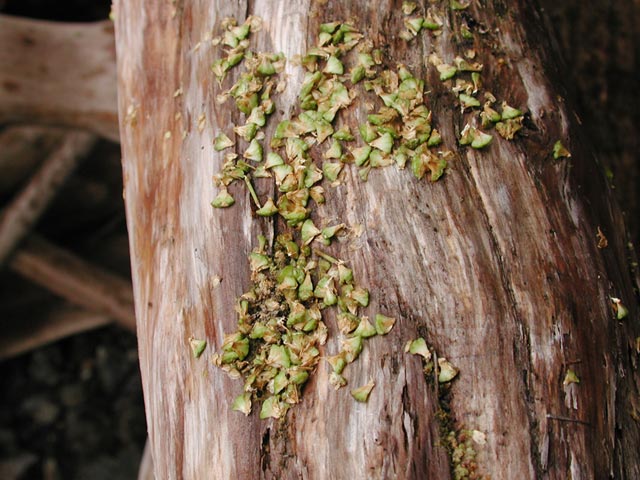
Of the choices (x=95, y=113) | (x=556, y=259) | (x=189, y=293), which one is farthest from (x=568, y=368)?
(x=95, y=113)

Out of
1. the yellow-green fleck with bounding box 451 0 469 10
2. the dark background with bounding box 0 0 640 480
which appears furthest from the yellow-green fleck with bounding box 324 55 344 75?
the dark background with bounding box 0 0 640 480

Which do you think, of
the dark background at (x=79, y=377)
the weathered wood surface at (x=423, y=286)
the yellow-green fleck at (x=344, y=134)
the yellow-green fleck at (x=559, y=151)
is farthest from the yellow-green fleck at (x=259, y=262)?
the dark background at (x=79, y=377)

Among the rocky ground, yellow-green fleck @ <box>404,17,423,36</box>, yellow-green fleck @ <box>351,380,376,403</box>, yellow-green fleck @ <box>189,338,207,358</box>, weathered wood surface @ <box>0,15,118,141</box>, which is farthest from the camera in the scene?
the rocky ground

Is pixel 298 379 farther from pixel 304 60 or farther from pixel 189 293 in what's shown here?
pixel 304 60

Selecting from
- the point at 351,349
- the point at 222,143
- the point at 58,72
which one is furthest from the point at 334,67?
the point at 58,72

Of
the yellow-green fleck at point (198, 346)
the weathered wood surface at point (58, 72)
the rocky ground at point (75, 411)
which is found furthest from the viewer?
the rocky ground at point (75, 411)

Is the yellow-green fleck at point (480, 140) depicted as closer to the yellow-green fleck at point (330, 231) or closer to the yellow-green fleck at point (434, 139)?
the yellow-green fleck at point (434, 139)

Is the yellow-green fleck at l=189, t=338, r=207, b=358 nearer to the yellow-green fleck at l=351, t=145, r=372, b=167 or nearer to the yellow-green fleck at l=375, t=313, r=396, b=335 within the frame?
the yellow-green fleck at l=375, t=313, r=396, b=335
